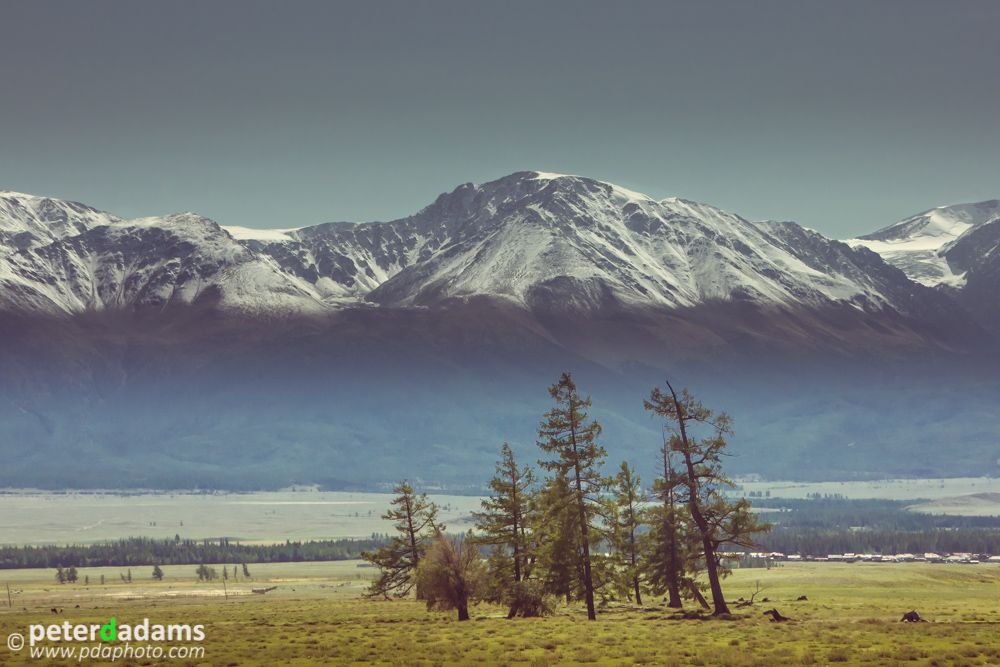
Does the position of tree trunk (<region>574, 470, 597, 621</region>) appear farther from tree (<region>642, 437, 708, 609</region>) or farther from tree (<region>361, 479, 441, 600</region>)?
tree (<region>361, 479, 441, 600</region>)

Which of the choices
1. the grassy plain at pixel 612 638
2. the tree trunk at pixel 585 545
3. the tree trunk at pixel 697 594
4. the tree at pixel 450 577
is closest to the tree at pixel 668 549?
the tree trunk at pixel 697 594

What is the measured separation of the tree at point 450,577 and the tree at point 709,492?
604 inches

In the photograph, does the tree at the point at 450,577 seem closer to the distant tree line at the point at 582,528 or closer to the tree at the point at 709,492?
the distant tree line at the point at 582,528

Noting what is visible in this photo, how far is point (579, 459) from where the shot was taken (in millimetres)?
62125

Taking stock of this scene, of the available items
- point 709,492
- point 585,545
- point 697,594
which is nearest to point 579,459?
point 585,545

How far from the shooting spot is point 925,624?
4806cm

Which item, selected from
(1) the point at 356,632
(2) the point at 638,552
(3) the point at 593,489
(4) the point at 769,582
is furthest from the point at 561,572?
(4) the point at 769,582

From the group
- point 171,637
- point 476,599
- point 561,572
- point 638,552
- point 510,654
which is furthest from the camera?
point 638,552

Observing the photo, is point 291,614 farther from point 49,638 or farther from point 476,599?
point 49,638

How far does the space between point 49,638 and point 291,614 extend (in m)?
21.0

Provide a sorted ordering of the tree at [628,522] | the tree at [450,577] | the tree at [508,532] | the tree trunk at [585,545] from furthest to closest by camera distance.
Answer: the tree at [628,522], the tree at [508,532], the tree at [450,577], the tree trunk at [585,545]

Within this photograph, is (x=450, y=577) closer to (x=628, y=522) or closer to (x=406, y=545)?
(x=628, y=522)

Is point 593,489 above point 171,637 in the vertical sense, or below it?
above

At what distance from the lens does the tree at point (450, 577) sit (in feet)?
209
